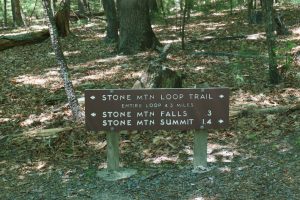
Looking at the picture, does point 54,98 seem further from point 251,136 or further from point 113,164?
point 251,136

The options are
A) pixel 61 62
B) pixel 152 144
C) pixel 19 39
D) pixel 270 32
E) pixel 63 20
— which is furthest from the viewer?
pixel 63 20

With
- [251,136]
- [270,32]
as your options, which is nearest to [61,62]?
[251,136]

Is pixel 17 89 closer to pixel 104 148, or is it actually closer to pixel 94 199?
pixel 104 148

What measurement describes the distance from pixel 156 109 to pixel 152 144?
1.37 meters

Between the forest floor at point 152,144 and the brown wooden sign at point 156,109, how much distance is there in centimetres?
31

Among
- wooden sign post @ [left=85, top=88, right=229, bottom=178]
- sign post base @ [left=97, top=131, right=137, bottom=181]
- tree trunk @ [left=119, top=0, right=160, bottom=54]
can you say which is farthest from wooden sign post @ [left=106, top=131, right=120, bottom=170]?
tree trunk @ [left=119, top=0, right=160, bottom=54]

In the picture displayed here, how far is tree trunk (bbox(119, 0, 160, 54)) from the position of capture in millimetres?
12872

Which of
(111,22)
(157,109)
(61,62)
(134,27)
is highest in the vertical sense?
(111,22)

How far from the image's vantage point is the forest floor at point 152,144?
5.45 meters

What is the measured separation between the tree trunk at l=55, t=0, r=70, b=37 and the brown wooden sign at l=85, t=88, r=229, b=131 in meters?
12.3

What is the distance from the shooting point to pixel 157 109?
223 inches

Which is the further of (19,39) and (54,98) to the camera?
(19,39)

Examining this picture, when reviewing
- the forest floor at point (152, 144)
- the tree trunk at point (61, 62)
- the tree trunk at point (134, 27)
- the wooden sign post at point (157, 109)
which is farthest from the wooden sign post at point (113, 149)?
the tree trunk at point (134, 27)

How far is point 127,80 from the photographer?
33.5ft
